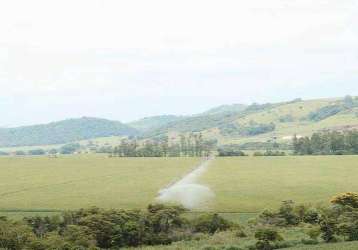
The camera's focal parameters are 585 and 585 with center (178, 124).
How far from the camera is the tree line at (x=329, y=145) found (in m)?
186

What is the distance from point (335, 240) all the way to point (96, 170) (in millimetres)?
94662

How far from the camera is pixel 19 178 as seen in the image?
11900 cm

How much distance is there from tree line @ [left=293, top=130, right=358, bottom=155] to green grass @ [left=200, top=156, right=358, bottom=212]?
1842 inches

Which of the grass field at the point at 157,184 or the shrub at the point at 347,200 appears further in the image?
the grass field at the point at 157,184

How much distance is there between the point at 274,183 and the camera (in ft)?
319

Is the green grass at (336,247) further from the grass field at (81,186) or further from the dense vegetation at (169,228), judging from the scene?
the grass field at (81,186)

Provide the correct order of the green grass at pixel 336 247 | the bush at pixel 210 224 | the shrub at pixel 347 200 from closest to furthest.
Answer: the green grass at pixel 336 247 < the bush at pixel 210 224 < the shrub at pixel 347 200

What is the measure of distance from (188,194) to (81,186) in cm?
2476

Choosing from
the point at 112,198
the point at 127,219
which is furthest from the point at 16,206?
the point at 127,219

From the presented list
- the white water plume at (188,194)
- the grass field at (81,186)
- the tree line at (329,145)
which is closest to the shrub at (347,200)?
the white water plume at (188,194)

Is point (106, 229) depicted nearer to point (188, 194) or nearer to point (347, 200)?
point (347, 200)

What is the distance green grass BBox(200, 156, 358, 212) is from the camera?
75.4 meters

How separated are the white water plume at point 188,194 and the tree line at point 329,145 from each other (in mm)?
95882

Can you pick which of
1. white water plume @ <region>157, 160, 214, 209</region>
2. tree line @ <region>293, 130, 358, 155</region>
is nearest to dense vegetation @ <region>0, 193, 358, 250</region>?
white water plume @ <region>157, 160, 214, 209</region>
